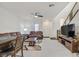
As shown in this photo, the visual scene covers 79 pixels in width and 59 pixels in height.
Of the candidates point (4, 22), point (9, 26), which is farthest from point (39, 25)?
point (4, 22)

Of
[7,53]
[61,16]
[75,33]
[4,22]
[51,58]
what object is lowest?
[51,58]

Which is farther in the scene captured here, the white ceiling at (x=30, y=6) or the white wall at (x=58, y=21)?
the white wall at (x=58, y=21)

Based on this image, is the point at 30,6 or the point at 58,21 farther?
the point at 58,21

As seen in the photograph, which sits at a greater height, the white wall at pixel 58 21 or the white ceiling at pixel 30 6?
the white ceiling at pixel 30 6

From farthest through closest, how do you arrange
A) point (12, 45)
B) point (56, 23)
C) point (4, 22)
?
point (56, 23) → point (4, 22) → point (12, 45)

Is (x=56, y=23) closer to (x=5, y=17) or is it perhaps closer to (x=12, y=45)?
(x=5, y=17)

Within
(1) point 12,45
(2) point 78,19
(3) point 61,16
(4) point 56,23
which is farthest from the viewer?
(4) point 56,23

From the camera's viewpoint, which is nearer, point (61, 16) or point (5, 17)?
point (5, 17)

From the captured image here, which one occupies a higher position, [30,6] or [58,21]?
[30,6]

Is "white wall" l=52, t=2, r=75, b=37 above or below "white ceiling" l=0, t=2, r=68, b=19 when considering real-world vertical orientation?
below

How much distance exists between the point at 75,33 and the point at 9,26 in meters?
4.73

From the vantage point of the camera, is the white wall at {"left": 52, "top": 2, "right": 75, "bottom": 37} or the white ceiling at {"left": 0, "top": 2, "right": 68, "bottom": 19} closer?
the white ceiling at {"left": 0, "top": 2, "right": 68, "bottom": 19}

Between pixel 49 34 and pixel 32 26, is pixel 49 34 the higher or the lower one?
the lower one

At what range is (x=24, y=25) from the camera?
42.9 feet
